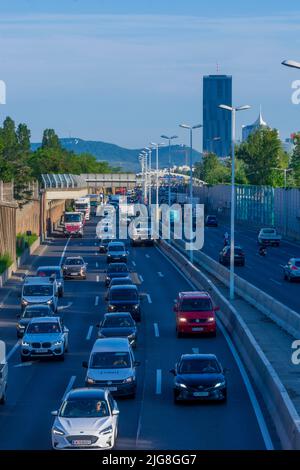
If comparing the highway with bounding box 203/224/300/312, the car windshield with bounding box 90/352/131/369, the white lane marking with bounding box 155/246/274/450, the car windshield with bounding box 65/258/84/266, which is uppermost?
the car windshield with bounding box 90/352/131/369

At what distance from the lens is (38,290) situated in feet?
164

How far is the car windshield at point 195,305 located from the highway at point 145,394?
1.13 meters

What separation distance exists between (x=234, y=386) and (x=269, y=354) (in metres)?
4.74

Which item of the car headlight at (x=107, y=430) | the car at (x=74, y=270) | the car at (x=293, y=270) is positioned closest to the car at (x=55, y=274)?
the car at (x=74, y=270)

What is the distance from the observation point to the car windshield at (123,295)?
154ft

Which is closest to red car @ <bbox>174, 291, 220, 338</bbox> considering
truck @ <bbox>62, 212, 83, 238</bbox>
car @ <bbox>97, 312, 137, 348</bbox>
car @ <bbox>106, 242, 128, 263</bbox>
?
car @ <bbox>97, 312, 137, 348</bbox>

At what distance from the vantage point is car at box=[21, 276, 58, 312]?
48513 mm

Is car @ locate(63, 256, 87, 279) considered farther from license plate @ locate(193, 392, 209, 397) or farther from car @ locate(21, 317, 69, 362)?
license plate @ locate(193, 392, 209, 397)

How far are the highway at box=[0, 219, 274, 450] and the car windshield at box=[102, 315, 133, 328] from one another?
964 mm

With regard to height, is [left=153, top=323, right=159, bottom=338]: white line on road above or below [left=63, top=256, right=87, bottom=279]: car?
below

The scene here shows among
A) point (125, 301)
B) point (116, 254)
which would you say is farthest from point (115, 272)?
point (125, 301)

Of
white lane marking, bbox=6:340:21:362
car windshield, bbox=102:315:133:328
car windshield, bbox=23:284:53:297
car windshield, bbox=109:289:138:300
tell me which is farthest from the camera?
car windshield, bbox=23:284:53:297
